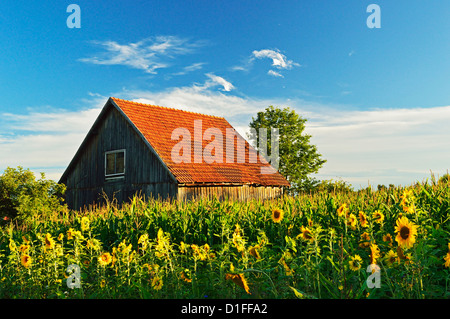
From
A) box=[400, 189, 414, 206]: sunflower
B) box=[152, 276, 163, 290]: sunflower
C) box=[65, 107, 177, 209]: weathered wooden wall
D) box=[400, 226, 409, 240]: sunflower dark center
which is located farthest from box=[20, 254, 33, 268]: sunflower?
box=[65, 107, 177, 209]: weathered wooden wall

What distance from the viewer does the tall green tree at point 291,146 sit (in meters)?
33.7

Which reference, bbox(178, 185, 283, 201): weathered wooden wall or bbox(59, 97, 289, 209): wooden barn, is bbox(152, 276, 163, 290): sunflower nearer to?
bbox(178, 185, 283, 201): weathered wooden wall

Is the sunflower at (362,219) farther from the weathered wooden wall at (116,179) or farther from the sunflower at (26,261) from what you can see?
the weathered wooden wall at (116,179)

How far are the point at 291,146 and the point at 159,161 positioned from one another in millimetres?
18913

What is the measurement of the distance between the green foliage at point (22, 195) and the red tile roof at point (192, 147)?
18.3 feet

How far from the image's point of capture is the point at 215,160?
20984 millimetres

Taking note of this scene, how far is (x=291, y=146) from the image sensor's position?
3450 centimetres

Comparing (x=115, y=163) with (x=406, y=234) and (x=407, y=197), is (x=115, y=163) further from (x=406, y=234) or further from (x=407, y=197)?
(x=406, y=234)

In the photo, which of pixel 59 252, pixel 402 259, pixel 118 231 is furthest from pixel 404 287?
pixel 118 231

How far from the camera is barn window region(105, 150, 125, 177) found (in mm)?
20047
